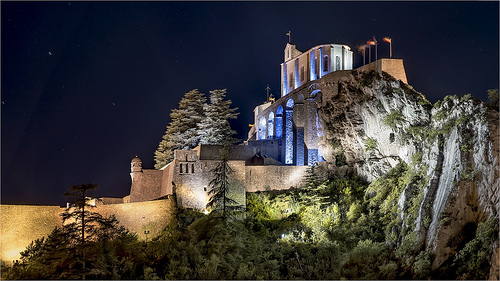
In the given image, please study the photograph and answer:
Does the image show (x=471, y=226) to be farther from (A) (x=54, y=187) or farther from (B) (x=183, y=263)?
(A) (x=54, y=187)

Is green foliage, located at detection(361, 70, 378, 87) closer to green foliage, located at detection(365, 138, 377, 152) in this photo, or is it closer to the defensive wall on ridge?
green foliage, located at detection(365, 138, 377, 152)

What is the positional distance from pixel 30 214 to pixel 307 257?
15.7m

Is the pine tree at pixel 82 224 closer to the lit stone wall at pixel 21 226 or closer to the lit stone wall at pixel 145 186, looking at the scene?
the lit stone wall at pixel 21 226

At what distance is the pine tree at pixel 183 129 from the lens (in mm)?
43188

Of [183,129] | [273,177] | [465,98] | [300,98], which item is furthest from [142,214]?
[465,98]

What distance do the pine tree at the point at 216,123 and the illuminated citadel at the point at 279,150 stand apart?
6.70 feet

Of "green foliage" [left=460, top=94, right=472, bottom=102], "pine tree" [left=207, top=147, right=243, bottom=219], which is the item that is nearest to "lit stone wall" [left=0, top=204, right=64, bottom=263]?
"pine tree" [left=207, top=147, right=243, bottom=219]

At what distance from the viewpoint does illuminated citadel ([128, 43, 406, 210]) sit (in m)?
35.3

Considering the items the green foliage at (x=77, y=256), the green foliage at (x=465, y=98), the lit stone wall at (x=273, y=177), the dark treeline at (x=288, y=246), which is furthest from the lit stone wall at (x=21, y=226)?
the green foliage at (x=465, y=98)

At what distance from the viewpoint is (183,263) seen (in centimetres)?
2780

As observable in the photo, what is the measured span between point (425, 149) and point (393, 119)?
3761 millimetres

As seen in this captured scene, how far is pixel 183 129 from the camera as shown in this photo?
44.1 meters

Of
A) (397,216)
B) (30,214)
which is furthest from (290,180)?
(30,214)

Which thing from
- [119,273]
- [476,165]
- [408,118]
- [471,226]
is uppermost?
[408,118]
